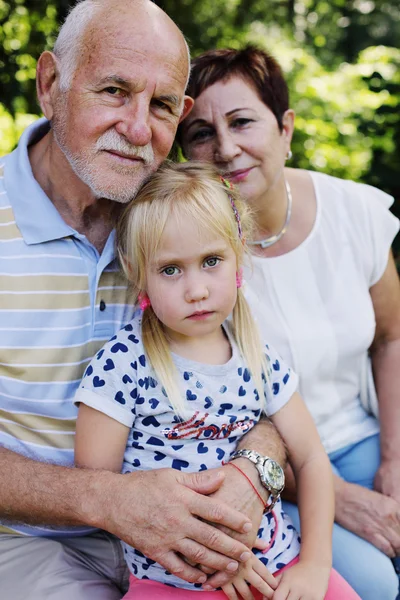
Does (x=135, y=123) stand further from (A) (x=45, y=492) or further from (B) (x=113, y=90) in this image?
(A) (x=45, y=492)

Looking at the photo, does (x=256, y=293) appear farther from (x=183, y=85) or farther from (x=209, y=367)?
(x=183, y=85)

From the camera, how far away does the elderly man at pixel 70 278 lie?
6.70 feet

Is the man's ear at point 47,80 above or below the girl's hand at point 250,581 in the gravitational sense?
above

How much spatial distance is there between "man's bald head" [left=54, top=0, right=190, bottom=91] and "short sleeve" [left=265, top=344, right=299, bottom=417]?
1.11 meters

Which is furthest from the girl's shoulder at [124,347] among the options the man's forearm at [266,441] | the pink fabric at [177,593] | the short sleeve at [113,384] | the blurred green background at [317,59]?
the blurred green background at [317,59]

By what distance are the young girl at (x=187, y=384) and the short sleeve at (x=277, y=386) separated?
0.04 meters

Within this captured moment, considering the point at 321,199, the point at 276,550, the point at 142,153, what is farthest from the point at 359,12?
the point at 276,550

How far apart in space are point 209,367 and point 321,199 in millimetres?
1096

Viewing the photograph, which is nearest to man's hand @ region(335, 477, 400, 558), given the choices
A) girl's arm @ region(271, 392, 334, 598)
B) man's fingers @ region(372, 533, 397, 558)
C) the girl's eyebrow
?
man's fingers @ region(372, 533, 397, 558)

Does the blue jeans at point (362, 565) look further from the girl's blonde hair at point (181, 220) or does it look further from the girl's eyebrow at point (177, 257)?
the girl's eyebrow at point (177, 257)

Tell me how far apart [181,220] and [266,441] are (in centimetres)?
73

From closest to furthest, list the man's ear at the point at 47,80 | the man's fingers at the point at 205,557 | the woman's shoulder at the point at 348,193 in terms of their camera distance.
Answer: the man's fingers at the point at 205,557, the man's ear at the point at 47,80, the woman's shoulder at the point at 348,193

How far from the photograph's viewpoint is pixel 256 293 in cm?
266

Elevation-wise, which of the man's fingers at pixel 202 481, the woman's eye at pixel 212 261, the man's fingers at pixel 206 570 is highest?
the woman's eye at pixel 212 261
